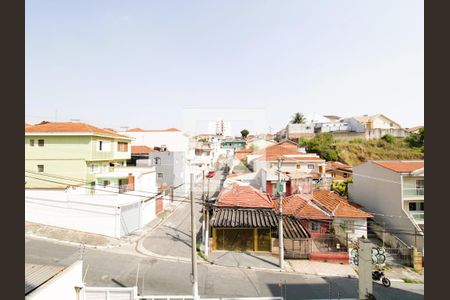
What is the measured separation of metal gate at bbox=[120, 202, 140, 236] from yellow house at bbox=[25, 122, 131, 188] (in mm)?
4005

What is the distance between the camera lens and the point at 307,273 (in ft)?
39.5

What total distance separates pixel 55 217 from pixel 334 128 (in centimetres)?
4284

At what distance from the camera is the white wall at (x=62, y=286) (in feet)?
16.9

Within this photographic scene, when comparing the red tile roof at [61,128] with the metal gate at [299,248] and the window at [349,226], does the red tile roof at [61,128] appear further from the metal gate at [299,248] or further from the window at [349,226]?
the window at [349,226]

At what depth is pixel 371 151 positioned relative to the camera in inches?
1420

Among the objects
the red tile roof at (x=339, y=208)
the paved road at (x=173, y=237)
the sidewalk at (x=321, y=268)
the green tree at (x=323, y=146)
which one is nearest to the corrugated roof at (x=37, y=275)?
the paved road at (x=173, y=237)

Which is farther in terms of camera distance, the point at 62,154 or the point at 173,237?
the point at 62,154

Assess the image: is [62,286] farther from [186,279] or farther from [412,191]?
[412,191]

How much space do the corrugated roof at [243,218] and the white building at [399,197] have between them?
26.2 feet

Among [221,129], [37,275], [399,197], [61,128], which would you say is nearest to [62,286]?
[37,275]

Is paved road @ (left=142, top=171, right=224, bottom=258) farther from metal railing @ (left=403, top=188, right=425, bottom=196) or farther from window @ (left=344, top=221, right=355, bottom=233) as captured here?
metal railing @ (left=403, top=188, right=425, bottom=196)

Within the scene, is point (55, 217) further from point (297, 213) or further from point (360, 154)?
point (360, 154)

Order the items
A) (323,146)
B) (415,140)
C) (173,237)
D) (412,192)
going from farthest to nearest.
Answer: (323,146), (415,140), (412,192), (173,237)

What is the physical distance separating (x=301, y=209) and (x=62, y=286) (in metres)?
13.9
